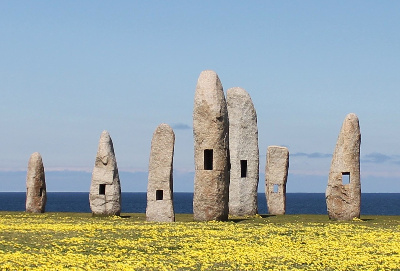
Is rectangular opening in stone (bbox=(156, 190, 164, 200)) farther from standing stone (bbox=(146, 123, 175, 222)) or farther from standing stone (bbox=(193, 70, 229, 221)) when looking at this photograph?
standing stone (bbox=(193, 70, 229, 221))

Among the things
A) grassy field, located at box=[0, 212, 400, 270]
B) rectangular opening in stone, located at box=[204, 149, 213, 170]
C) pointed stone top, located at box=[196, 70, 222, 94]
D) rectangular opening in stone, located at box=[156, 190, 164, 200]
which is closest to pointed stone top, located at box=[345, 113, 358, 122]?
grassy field, located at box=[0, 212, 400, 270]

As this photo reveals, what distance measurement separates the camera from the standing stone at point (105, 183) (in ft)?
119

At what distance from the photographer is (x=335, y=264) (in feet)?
58.8

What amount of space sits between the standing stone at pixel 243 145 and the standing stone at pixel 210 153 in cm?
487

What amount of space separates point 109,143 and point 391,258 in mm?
19915

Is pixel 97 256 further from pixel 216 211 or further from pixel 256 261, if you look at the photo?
pixel 216 211

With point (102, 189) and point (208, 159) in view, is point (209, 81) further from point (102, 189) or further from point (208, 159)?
point (102, 189)

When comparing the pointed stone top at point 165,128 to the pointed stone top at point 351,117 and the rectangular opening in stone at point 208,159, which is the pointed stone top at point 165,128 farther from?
the pointed stone top at point 351,117

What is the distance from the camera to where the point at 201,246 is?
20.9 meters

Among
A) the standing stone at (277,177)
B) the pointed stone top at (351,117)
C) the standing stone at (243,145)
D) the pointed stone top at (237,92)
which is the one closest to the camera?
the pointed stone top at (351,117)

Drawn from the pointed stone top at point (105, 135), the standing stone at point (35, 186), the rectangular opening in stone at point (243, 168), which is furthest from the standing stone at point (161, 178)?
the standing stone at point (35, 186)

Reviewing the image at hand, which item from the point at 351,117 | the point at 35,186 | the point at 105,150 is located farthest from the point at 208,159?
the point at 35,186

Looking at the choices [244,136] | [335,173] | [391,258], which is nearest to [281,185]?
[244,136]

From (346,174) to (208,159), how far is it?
20.0ft
